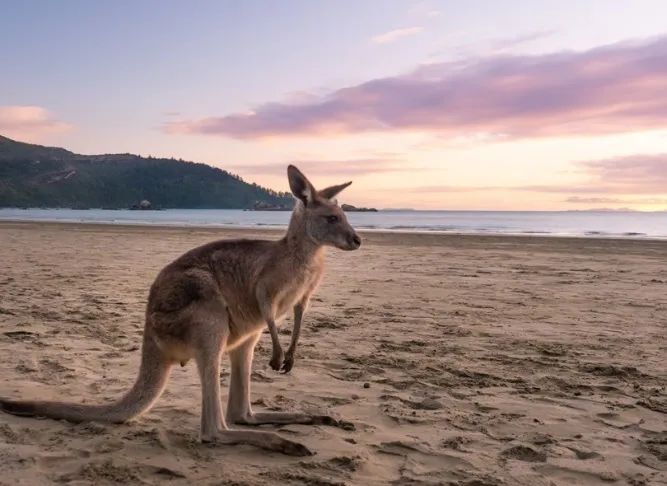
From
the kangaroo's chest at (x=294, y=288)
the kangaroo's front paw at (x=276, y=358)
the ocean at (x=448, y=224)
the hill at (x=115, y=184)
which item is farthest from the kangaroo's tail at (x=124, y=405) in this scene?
the hill at (x=115, y=184)

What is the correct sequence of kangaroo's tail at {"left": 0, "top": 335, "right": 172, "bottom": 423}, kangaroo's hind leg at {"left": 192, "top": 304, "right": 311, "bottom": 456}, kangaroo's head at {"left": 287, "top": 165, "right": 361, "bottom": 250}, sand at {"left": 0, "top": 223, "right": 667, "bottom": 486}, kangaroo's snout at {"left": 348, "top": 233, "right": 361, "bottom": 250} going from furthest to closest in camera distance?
kangaroo's snout at {"left": 348, "top": 233, "right": 361, "bottom": 250}
kangaroo's head at {"left": 287, "top": 165, "right": 361, "bottom": 250}
kangaroo's tail at {"left": 0, "top": 335, "right": 172, "bottom": 423}
kangaroo's hind leg at {"left": 192, "top": 304, "right": 311, "bottom": 456}
sand at {"left": 0, "top": 223, "right": 667, "bottom": 486}

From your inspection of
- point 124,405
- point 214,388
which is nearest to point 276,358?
point 214,388

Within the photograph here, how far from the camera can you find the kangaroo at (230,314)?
10.3 ft

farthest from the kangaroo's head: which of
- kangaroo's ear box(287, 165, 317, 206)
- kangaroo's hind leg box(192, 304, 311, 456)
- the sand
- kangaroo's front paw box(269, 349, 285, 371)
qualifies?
the sand

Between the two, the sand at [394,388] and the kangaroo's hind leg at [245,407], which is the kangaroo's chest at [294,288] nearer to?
the kangaroo's hind leg at [245,407]

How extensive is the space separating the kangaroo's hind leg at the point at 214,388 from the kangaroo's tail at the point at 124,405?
34 centimetres

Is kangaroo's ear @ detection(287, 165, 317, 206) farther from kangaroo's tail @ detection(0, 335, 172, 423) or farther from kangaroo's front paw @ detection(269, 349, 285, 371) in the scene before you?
kangaroo's tail @ detection(0, 335, 172, 423)

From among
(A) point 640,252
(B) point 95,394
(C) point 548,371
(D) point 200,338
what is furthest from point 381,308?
(A) point 640,252

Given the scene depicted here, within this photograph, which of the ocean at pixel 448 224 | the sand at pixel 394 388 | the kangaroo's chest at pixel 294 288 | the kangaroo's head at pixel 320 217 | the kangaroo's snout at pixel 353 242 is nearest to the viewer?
the sand at pixel 394 388

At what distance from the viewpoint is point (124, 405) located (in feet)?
11.0

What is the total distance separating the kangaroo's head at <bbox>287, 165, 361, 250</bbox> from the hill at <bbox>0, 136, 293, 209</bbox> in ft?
345

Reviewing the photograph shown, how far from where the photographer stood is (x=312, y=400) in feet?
13.4

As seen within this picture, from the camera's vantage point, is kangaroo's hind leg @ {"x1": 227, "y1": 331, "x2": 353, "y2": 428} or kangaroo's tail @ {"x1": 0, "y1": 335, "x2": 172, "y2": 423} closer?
kangaroo's tail @ {"x1": 0, "y1": 335, "x2": 172, "y2": 423}

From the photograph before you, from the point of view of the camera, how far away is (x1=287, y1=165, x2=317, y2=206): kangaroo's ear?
3803 millimetres
